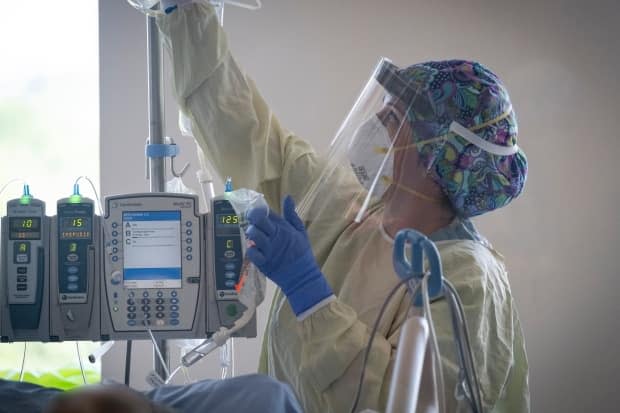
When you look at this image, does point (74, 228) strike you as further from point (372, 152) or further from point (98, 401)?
point (98, 401)

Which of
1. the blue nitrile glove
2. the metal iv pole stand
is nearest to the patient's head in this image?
the blue nitrile glove

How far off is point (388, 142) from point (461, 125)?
0.15 m

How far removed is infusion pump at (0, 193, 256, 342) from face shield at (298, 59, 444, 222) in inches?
11.7

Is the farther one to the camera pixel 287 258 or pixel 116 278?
pixel 116 278

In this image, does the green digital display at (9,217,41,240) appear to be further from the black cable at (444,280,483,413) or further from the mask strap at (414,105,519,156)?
the black cable at (444,280,483,413)

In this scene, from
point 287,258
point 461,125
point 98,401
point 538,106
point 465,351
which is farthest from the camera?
point 538,106

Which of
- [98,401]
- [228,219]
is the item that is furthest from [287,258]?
[98,401]

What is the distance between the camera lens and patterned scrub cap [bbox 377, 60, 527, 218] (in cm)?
162

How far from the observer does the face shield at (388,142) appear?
1.61 m

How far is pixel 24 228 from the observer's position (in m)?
1.72

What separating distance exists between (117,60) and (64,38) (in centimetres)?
23

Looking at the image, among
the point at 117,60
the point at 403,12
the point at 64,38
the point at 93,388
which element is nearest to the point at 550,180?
the point at 403,12

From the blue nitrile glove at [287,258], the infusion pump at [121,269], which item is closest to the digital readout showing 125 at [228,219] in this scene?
the infusion pump at [121,269]

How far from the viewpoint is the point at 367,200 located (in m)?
1.72
